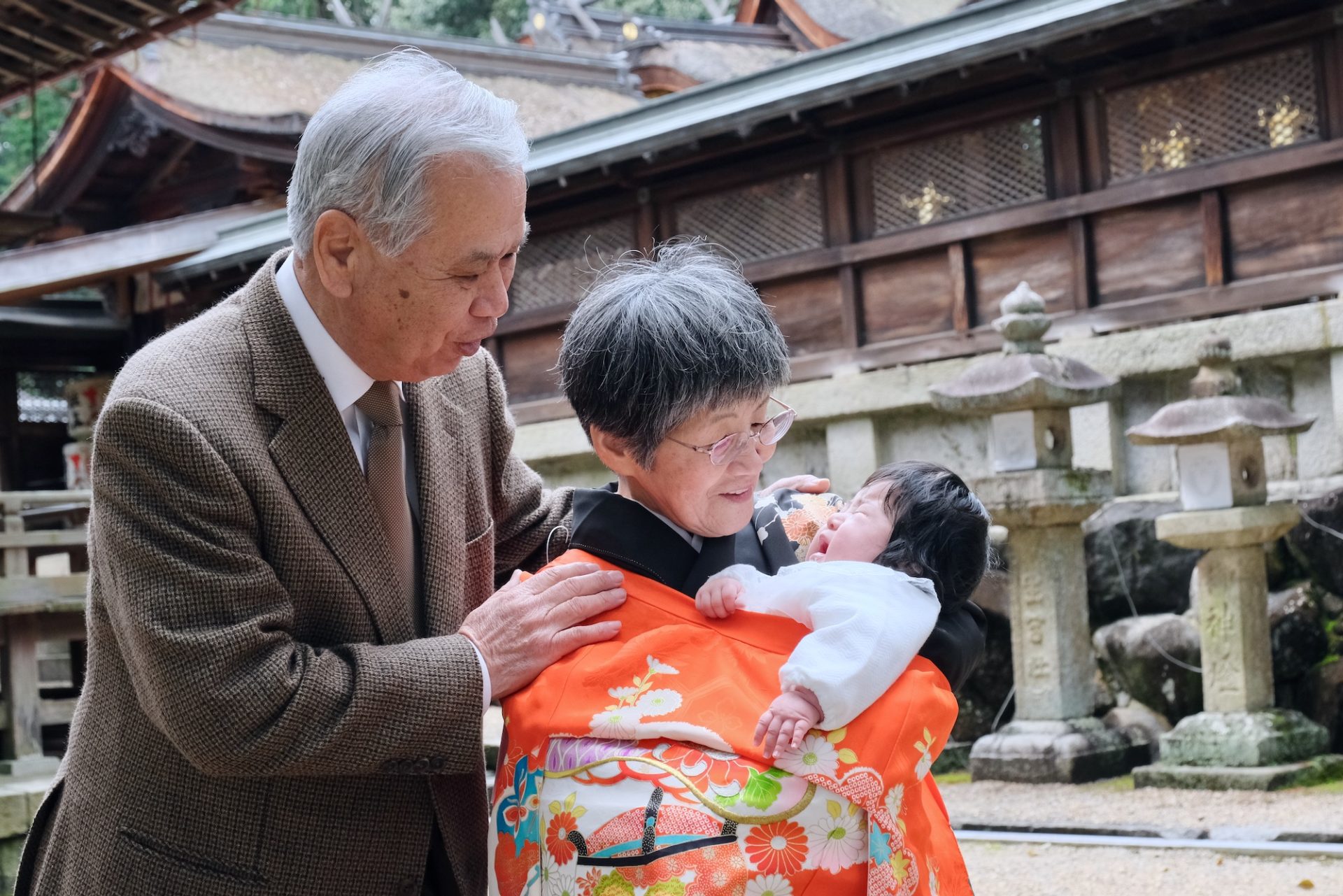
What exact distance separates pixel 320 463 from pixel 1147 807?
556 centimetres

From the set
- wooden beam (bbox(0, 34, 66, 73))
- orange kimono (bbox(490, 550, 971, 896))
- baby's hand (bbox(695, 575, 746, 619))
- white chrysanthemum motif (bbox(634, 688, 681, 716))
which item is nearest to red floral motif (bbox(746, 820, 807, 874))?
orange kimono (bbox(490, 550, 971, 896))

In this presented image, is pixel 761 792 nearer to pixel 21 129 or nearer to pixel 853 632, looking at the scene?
pixel 853 632

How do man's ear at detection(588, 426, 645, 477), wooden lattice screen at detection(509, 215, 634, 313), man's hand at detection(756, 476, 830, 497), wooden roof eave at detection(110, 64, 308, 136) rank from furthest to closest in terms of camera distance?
wooden roof eave at detection(110, 64, 308, 136) < wooden lattice screen at detection(509, 215, 634, 313) < man's hand at detection(756, 476, 830, 497) < man's ear at detection(588, 426, 645, 477)

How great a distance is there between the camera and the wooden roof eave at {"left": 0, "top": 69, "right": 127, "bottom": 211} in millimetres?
14828

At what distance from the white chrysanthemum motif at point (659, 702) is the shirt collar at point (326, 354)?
28.4 inches

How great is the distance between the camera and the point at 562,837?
2025mm

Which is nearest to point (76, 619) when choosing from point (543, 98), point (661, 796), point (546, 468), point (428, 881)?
point (546, 468)

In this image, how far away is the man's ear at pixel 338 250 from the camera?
2162 millimetres

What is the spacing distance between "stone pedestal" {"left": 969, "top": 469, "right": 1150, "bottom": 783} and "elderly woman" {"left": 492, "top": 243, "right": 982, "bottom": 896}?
5.62m

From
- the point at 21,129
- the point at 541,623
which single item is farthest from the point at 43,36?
the point at 21,129

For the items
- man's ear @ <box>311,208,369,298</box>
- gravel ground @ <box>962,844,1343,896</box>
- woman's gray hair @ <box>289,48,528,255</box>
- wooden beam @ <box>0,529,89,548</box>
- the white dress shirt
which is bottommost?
gravel ground @ <box>962,844,1343,896</box>

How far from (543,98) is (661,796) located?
17.3 m

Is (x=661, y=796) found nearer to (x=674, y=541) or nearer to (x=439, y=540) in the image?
(x=674, y=541)

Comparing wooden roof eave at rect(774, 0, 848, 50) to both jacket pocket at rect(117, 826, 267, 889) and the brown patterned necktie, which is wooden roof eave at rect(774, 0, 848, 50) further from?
jacket pocket at rect(117, 826, 267, 889)
